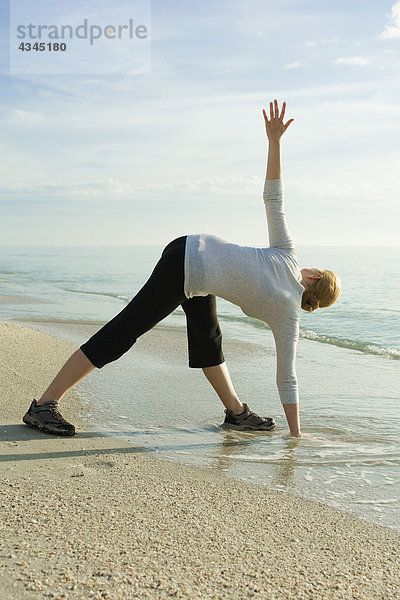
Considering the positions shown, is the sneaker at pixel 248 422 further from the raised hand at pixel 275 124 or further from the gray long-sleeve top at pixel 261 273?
the raised hand at pixel 275 124

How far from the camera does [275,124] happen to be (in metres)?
3.77

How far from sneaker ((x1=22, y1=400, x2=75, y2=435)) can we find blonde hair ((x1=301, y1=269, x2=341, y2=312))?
1742 mm

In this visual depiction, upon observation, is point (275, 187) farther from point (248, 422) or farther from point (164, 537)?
point (164, 537)

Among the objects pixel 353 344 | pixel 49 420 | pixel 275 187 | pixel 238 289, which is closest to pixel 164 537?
pixel 238 289

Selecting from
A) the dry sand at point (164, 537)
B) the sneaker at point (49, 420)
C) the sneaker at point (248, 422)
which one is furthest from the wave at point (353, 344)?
the dry sand at point (164, 537)

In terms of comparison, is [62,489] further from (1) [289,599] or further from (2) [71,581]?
(1) [289,599]

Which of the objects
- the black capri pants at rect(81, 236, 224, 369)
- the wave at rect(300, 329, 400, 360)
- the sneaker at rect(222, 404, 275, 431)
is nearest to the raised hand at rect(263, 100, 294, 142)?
the black capri pants at rect(81, 236, 224, 369)

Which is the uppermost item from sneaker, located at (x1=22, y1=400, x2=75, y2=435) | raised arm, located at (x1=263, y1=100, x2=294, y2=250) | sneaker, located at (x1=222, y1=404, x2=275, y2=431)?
raised arm, located at (x1=263, y1=100, x2=294, y2=250)

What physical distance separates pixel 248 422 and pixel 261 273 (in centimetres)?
133

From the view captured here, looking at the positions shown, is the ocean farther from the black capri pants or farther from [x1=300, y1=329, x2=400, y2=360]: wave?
the black capri pants

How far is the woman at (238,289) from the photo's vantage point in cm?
365

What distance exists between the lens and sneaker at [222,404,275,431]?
4.41 metres

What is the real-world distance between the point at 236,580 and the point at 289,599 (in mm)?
204

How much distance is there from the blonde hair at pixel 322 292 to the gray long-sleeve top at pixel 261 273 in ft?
0.32
